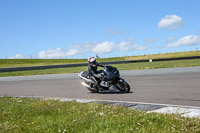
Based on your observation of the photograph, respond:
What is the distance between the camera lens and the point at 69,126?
5328mm

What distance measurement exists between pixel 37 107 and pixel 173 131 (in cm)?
420

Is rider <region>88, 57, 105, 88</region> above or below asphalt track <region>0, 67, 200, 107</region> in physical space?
above

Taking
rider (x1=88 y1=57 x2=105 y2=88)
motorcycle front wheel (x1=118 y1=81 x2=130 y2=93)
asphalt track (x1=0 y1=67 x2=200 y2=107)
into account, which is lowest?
asphalt track (x1=0 y1=67 x2=200 y2=107)

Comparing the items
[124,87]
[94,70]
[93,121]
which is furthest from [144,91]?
[93,121]

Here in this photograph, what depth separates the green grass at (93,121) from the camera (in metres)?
5.02

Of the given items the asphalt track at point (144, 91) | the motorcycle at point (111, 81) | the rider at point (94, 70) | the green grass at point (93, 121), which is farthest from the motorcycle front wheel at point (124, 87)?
the green grass at point (93, 121)

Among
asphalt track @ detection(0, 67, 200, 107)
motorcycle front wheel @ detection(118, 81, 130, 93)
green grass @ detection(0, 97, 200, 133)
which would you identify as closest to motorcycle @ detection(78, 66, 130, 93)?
motorcycle front wheel @ detection(118, 81, 130, 93)

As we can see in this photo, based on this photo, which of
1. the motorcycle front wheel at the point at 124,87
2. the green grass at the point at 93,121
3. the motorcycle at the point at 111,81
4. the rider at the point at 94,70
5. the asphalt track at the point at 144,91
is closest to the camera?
the green grass at the point at 93,121

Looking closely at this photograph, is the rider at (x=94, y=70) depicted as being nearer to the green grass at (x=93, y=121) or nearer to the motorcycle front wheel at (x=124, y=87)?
the motorcycle front wheel at (x=124, y=87)

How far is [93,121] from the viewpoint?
5594mm

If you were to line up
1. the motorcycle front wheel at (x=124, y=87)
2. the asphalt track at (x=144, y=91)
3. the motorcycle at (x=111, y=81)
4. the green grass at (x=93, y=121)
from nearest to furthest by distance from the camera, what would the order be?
the green grass at (x=93, y=121), the asphalt track at (x=144, y=91), the motorcycle at (x=111, y=81), the motorcycle front wheel at (x=124, y=87)

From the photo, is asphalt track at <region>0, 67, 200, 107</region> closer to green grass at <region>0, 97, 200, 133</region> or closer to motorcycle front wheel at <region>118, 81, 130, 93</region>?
motorcycle front wheel at <region>118, 81, 130, 93</region>

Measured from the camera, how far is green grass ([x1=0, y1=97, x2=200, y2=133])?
16.5 feet

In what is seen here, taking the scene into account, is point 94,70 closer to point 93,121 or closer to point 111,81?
point 111,81
